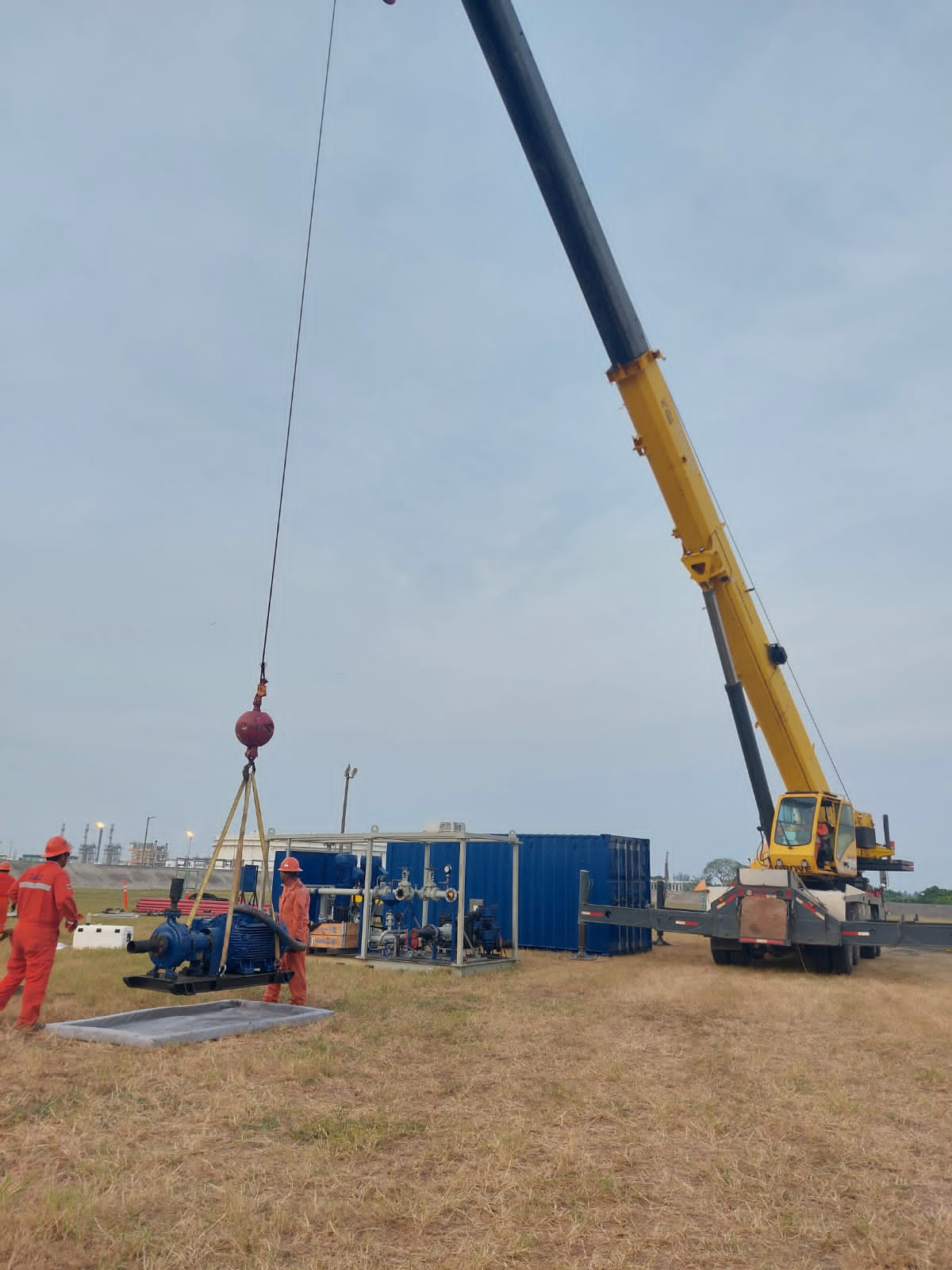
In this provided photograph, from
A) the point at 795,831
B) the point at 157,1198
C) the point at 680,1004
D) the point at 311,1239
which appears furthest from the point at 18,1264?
the point at 795,831

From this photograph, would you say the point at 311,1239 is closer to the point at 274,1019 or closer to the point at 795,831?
the point at 274,1019

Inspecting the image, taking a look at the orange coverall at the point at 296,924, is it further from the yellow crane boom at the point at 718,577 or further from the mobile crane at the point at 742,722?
the yellow crane boom at the point at 718,577

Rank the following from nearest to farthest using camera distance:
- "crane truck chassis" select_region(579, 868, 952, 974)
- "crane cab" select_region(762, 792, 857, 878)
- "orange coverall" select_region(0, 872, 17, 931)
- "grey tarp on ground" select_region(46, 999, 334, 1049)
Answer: "grey tarp on ground" select_region(46, 999, 334, 1049) < "orange coverall" select_region(0, 872, 17, 931) < "crane truck chassis" select_region(579, 868, 952, 974) < "crane cab" select_region(762, 792, 857, 878)

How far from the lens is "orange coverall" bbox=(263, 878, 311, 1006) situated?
10.7m

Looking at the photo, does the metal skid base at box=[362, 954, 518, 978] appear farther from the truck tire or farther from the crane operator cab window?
the truck tire

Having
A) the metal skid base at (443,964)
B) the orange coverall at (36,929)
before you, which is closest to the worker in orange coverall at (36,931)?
the orange coverall at (36,929)

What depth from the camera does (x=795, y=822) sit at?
16250 millimetres

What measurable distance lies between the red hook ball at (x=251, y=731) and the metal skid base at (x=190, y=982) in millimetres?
2436

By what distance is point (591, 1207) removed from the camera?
15.6 ft

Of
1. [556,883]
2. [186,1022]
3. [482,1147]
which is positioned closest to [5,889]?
[186,1022]

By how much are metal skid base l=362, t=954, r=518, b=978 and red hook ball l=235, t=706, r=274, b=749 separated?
726 cm

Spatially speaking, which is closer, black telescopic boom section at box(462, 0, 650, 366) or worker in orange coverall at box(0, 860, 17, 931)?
worker in orange coverall at box(0, 860, 17, 931)

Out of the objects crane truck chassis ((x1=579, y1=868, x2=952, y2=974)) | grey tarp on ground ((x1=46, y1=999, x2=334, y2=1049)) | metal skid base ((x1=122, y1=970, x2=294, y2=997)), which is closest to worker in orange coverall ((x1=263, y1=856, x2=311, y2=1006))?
grey tarp on ground ((x1=46, y1=999, x2=334, y2=1049))

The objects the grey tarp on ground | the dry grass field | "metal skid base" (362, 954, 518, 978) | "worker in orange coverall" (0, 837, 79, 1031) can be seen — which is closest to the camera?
the dry grass field
